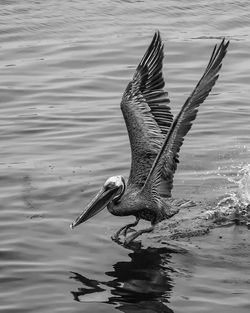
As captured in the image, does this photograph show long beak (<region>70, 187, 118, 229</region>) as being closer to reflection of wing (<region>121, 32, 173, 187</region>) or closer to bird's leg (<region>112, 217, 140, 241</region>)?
bird's leg (<region>112, 217, 140, 241</region>)

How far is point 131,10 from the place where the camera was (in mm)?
20109

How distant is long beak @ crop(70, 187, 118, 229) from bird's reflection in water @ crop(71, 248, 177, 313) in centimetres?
62

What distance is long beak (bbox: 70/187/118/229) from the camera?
419 inches

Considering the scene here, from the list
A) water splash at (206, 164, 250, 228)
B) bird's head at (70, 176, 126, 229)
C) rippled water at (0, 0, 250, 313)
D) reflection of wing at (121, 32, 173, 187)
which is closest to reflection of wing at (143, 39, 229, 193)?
bird's head at (70, 176, 126, 229)

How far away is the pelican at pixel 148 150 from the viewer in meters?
10.1

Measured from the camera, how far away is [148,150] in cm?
1130

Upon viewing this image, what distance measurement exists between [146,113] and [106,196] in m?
1.21

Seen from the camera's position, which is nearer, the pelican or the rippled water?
the rippled water

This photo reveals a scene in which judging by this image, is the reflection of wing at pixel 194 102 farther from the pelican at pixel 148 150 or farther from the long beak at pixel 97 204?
the long beak at pixel 97 204

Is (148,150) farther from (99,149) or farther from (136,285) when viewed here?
(99,149)

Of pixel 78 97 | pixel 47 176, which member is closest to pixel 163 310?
pixel 47 176

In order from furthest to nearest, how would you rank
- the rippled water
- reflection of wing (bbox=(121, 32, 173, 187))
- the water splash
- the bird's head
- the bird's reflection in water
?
the water splash < reflection of wing (bbox=(121, 32, 173, 187)) < the bird's head < the rippled water < the bird's reflection in water

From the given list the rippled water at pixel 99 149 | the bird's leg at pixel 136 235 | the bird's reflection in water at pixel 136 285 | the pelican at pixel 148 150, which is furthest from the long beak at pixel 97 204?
the bird's reflection in water at pixel 136 285

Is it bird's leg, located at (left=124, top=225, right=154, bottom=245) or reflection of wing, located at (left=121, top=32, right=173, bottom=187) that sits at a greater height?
reflection of wing, located at (left=121, top=32, right=173, bottom=187)
